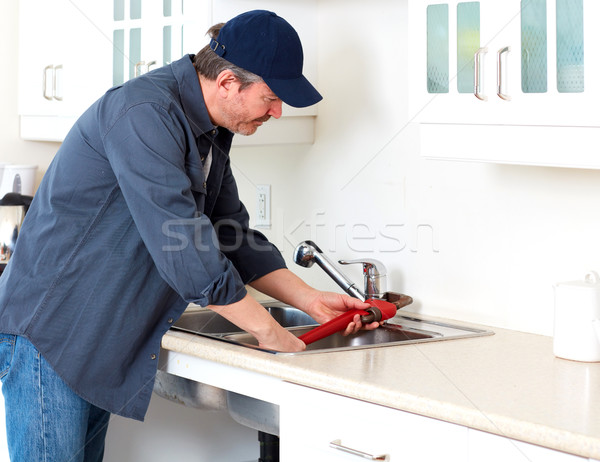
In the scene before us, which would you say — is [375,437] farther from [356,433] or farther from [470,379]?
[470,379]

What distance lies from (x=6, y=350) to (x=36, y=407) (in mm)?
130

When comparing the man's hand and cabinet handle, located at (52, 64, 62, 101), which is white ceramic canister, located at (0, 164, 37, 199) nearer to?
cabinet handle, located at (52, 64, 62, 101)

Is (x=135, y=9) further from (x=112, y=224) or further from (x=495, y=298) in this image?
(x=495, y=298)

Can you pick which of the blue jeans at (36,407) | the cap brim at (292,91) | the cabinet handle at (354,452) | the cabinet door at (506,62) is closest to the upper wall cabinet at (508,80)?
the cabinet door at (506,62)

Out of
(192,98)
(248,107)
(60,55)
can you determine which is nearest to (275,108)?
(248,107)

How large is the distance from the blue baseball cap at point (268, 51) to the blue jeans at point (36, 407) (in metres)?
0.70

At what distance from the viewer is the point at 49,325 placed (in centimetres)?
165

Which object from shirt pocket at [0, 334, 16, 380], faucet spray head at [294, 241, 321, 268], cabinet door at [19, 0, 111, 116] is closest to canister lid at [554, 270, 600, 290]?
faucet spray head at [294, 241, 321, 268]

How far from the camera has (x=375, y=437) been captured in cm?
141

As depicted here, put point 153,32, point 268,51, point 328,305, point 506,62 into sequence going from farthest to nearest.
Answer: point 153,32 → point 328,305 → point 268,51 → point 506,62

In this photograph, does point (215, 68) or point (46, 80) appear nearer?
point (215, 68)

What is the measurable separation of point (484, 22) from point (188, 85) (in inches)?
22.8

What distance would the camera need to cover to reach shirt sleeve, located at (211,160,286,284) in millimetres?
1956

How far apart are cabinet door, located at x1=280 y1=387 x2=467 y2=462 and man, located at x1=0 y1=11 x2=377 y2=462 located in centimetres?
16
